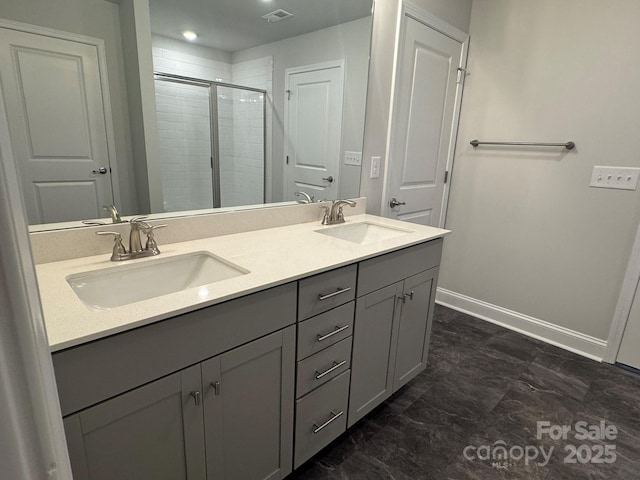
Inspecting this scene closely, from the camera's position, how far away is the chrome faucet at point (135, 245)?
47.4 inches

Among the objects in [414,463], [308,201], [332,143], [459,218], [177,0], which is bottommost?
[414,463]

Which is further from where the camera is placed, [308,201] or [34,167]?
[308,201]

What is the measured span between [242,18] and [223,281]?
1.18 m

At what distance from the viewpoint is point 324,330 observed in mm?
1310

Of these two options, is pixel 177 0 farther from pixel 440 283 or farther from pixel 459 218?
pixel 440 283

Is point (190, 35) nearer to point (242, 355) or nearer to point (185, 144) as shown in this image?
point (185, 144)

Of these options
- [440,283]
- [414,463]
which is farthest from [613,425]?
[440,283]

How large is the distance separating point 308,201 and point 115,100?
100 centimetres

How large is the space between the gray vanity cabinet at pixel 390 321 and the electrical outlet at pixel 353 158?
2.21ft

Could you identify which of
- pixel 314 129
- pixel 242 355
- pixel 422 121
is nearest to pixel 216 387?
pixel 242 355

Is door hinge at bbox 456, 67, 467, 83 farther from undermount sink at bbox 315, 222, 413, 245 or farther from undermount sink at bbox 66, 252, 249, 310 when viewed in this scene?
undermount sink at bbox 66, 252, 249, 310

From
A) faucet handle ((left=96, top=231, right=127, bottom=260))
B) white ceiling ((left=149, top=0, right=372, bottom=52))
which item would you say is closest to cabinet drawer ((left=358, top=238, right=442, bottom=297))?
faucet handle ((left=96, top=231, right=127, bottom=260))

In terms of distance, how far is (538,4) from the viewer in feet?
7.44

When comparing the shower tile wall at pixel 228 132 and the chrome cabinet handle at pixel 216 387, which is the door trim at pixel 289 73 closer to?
the shower tile wall at pixel 228 132
